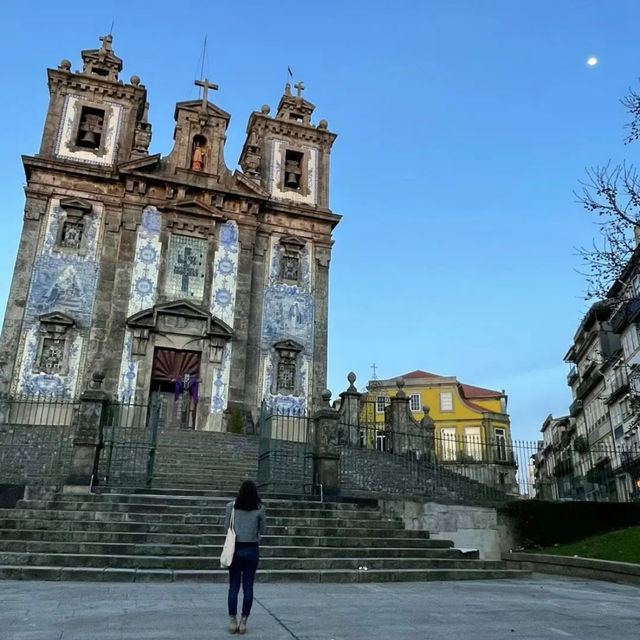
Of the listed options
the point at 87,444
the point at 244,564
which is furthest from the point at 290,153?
the point at 244,564

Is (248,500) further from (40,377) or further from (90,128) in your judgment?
(90,128)

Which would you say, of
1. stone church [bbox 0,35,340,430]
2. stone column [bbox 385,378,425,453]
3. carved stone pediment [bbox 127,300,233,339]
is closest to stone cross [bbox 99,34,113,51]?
stone church [bbox 0,35,340,430]

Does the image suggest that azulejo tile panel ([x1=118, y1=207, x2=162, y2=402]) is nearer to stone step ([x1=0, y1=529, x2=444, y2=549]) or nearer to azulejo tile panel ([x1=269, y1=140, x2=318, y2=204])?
azulejo tile panel ([x1=269, y1=140, x2=318, y2=204])

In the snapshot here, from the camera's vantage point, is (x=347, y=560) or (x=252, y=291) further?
(x=252, y=291)

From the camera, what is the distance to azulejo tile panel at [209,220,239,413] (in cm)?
2261

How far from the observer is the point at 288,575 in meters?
8.39

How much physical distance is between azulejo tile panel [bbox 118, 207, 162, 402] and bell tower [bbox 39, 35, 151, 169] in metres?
3.11

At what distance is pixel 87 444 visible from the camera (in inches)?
469

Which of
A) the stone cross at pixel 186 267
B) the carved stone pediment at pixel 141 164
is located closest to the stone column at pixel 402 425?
the stone cross at pixel 186 267

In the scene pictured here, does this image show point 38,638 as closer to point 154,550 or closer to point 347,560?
point 154,550

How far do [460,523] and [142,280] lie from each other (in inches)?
623

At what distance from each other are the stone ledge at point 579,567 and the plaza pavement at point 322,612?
4.34ft

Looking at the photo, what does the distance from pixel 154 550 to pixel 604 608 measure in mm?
6129

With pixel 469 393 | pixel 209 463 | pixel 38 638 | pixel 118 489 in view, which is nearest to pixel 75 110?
pixel 209 463
